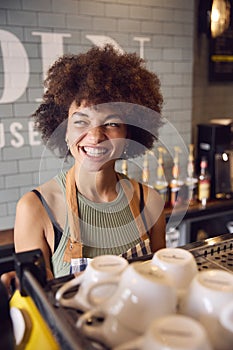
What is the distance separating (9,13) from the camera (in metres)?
2.24

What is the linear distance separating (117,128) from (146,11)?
1.84 meters

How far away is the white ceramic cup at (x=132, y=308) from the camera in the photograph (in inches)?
19.3

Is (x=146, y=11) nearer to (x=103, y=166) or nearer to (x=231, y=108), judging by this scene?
(x=231, y=108)

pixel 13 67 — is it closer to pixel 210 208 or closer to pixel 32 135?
pixel 32 135

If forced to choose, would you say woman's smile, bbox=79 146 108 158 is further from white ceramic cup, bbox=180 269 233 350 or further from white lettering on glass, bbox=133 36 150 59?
white lettering on glass, bbox=133 36 150 59

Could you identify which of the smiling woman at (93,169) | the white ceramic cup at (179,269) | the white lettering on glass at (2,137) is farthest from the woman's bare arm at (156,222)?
the white lettering on glass at (2,137)

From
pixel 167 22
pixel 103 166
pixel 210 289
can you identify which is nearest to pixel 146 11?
pixel 167 22

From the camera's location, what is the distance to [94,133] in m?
1.14

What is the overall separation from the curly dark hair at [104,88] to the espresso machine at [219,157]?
66.1 inches

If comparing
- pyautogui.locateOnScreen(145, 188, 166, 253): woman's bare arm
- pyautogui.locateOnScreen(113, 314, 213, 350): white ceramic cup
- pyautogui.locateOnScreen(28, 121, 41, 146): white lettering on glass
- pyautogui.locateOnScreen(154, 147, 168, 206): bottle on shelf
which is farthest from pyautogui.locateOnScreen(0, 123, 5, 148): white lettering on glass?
pyautogui.locateOnScreen(113, 314, 213, 350): white ceramic cup

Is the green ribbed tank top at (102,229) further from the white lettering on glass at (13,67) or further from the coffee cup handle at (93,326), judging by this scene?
the white lettering on glass at (13,67)

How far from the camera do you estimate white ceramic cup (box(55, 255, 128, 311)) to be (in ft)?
1.84

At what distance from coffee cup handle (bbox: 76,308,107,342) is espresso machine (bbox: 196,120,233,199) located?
253 cm

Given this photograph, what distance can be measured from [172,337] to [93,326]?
143 mm
